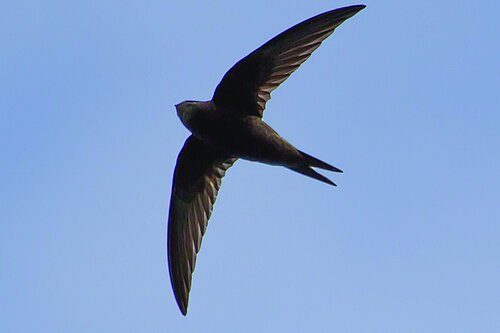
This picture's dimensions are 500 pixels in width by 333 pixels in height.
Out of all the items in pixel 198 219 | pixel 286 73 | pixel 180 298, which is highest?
pixel 286 73

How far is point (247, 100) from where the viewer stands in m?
8.78

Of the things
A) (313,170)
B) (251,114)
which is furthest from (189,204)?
(313,170)

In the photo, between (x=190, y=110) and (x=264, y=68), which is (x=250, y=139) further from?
(x=264, y=68)

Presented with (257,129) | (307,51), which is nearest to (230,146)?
(257,129)

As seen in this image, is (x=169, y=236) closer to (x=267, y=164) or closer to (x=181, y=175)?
(x=181, y=175)

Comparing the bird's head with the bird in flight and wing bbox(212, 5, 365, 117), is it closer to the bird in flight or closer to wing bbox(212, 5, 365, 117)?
the bird in flight

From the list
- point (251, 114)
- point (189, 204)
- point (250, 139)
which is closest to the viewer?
point (250, 139)

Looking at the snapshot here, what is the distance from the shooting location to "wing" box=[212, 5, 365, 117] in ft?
28.5

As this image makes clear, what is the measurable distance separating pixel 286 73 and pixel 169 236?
149 cm

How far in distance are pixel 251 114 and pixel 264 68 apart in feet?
1.06

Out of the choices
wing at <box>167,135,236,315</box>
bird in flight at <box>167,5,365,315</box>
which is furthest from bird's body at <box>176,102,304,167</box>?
wing at <box>167,135,236,315</box>

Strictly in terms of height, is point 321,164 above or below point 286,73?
below

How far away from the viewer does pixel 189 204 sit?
9.47m

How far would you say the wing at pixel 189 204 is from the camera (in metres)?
9.24
